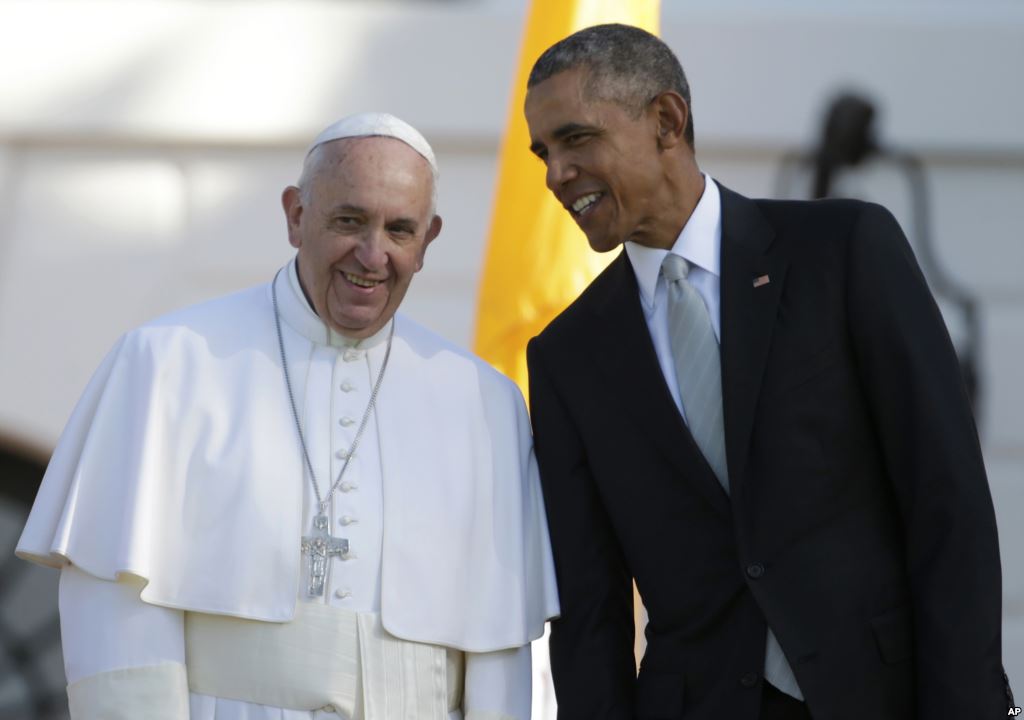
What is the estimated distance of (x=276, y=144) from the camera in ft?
18.0

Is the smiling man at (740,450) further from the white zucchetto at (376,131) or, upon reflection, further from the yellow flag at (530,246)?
the yellow flag at (530,246)

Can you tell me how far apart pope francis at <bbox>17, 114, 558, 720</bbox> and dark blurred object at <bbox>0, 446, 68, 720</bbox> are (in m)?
2.87

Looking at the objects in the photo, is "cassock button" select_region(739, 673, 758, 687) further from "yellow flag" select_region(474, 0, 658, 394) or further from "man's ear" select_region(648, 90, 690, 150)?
"yellow flag" select_region(474, 0, 658, 394)

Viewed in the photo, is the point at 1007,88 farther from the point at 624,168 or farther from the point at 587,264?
the point at 624,168

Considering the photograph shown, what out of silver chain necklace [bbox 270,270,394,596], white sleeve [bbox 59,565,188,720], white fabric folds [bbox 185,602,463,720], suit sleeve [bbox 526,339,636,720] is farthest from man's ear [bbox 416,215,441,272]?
white sleeve [bbox 59,565,188,720]

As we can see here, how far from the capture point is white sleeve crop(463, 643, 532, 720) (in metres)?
2.78

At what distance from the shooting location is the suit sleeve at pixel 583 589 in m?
2.83

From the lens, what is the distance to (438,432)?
2.90m

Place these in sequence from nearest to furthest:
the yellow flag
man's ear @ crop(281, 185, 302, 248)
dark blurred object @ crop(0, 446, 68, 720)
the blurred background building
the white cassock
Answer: the white cassock
man's ear @ crop(281, 185, 302, 248)
the yellow flag
the blurred background building
dark blurred object @ crop(0, 446, 68, 720)

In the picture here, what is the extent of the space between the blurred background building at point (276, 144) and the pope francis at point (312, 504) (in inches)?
101

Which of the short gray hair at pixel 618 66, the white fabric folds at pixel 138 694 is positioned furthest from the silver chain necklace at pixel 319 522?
the short gray hair at pixel 618 66

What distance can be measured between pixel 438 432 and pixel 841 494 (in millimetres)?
714

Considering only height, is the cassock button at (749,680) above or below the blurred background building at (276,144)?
below

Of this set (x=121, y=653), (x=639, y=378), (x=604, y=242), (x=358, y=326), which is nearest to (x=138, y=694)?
(x=121, y=653)
